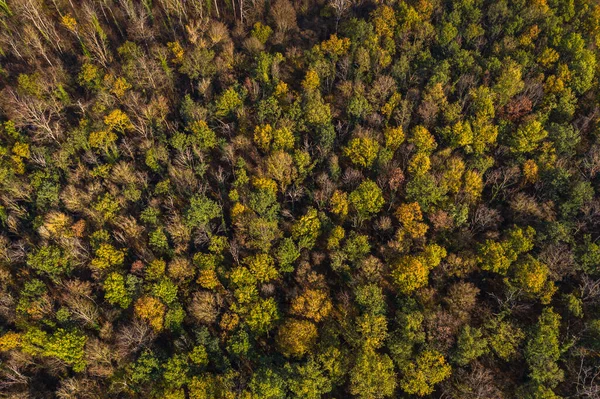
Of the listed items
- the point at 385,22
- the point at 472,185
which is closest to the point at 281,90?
the point at 385,22

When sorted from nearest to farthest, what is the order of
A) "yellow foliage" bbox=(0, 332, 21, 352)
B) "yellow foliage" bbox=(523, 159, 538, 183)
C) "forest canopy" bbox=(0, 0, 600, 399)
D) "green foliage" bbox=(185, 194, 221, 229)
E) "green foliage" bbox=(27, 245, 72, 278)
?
"yellow foliage" bbox=(0, 332, 21, 352), "forest canopy" bbox=(0, 0, 600, 399), "green foliage" bbox=(27, 245, 72, 278), "green foliage" bbox=(185, 194, 221, 229), "yellow foliage" bbox=(523, 159, 538, 183)

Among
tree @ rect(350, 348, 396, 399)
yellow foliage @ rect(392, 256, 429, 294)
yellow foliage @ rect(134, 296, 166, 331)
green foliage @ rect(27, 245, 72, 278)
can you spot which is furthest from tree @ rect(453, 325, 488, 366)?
green foliage @ rect(27, 245, 72, 278)

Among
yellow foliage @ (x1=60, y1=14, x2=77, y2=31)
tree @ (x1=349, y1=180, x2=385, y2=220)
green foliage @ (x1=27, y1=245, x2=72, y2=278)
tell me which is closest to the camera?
green foliage @ (x1=27, y1=245, x2=72, y2=278)

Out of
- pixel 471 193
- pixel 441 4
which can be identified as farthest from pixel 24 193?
pixel 441 4

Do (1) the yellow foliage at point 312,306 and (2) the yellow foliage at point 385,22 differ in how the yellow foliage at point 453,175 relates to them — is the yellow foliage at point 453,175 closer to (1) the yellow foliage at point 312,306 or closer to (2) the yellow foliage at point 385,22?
(1) the yellow foliage at point 312,306

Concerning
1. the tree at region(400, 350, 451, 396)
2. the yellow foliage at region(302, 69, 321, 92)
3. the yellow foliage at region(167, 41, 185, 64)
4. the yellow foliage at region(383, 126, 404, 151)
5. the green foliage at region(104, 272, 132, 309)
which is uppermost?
the yellow foliage at region(167, 41, 185, 64)

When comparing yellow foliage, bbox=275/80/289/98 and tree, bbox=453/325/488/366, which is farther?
yellow foliage, bbox=275/80/289/98

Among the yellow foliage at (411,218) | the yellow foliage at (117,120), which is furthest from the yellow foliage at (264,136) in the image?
the yellow foliage at (411,218)

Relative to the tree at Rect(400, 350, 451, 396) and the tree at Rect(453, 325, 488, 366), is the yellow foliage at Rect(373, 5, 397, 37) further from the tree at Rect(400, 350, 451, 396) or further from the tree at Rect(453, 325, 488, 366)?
the tree at Rect(400, 350, 451, 396)

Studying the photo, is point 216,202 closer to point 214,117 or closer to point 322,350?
point 214,117
